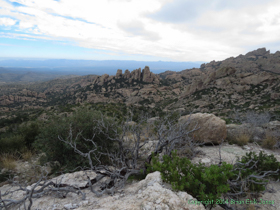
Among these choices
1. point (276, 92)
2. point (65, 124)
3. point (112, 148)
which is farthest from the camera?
point (276, 92)

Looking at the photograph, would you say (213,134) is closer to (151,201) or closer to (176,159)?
(176,159)

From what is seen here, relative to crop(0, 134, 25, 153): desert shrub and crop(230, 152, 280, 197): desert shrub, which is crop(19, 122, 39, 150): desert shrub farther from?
crop(230, 152, 280, 197): desert shrub

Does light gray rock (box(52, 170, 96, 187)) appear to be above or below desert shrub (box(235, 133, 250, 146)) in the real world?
below

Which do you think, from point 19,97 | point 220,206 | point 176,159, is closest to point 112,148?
point 176,159

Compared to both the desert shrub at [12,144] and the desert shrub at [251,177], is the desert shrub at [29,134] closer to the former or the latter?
the desert shrub at [12,144]

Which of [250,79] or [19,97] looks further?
[19,97]

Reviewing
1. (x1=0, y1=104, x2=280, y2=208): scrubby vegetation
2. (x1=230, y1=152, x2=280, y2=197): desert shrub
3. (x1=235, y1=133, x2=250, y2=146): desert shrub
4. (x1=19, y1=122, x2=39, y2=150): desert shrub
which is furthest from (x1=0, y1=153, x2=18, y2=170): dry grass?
(x1=235, y1=133, x2=250, y2=146): desert shrub

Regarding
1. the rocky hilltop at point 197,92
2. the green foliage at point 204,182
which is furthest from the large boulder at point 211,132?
the rocky hilltop at point 197,92

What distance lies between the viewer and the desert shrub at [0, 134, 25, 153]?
640cm

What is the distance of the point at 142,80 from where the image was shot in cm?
Result: 7744

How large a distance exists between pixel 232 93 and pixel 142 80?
45549 mm

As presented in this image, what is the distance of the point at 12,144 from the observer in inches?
260

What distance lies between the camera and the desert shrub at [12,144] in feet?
21.0

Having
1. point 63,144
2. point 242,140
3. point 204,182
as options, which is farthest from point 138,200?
point 242,140
